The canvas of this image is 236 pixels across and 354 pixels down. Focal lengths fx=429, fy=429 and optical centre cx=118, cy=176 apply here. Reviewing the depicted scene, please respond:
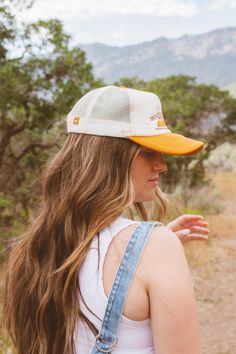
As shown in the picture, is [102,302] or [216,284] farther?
[216,284]

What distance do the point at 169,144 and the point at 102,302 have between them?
0.50 meters

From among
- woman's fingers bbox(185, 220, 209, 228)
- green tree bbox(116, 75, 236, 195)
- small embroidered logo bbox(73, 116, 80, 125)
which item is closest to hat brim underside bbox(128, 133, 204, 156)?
small embroidered logo bbox(73, 116, 80, 125)

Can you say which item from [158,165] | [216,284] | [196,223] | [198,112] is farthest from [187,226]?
[198,112]

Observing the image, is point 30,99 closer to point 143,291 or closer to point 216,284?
point 216,284

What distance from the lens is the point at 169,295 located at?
40.3 inches

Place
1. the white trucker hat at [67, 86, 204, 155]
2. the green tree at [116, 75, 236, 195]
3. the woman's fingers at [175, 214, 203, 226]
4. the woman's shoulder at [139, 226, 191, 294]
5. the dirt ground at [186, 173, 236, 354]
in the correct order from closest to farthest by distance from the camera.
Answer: the woman's shoulder at [139, 226, 191, 294] < the white trucker hat at [67, 86, 204, 155] < the woman's fingers at [175, 214, 203, 226] < the dirt ground at [186, 173, 236, 354] < the green tree at [116, 75, 236, 195]

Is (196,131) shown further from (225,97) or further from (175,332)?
(175,332)

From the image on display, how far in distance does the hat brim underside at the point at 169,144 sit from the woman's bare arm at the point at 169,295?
0.27m

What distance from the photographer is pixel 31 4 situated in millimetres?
6188

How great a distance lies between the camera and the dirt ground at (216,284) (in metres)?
4.72

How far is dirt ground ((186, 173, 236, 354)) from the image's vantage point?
Answer: 4.72 m

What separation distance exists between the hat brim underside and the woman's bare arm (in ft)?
0.88

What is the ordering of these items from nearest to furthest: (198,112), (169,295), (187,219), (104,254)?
(169,295) < (104,254) < (187,219) < (198,112)

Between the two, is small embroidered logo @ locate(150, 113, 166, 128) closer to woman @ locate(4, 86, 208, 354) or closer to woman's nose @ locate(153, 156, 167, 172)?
woman @ locate(4, 86, 208, 354)
